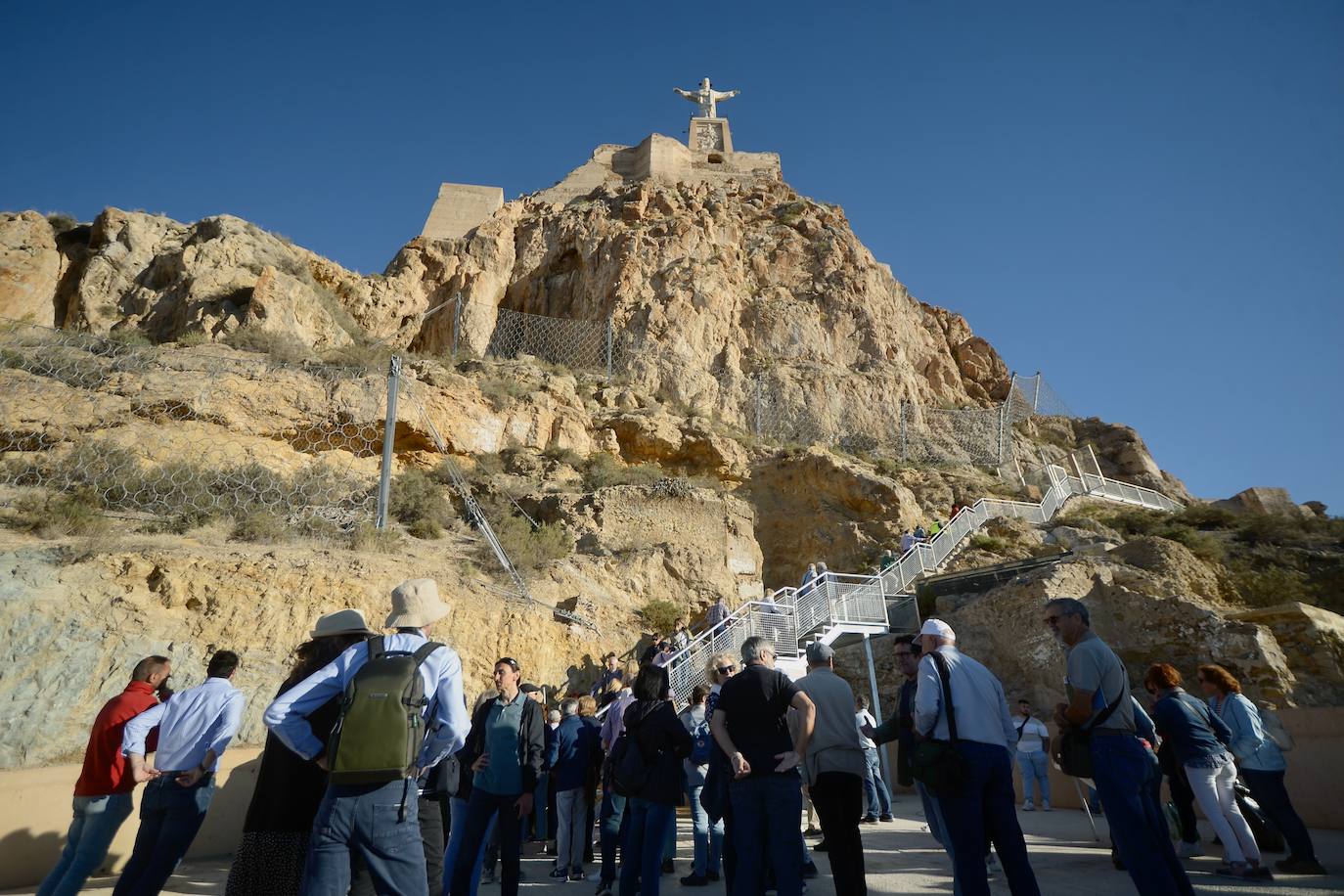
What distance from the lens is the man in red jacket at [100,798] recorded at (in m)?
4.37

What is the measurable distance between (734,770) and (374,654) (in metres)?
1.98

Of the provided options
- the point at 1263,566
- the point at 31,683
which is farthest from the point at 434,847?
the point at 1263,566

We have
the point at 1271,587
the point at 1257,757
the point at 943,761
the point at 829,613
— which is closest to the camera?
the point at 943,761

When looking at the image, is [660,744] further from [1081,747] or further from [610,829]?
[1081,747]

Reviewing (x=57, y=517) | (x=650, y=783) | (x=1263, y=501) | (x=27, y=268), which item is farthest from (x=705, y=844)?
(x=1263, y=501)

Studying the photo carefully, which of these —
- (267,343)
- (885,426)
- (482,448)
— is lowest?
(482,448)

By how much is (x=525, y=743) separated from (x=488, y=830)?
59 cm

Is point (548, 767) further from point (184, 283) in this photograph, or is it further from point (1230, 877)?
point (184, 283)

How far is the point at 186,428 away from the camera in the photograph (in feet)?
50.3

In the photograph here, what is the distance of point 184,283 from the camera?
74.0ft

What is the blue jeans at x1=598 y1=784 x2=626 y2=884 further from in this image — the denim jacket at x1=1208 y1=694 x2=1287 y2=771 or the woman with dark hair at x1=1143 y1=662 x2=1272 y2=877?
the denim jacket at x1=1208 y1=694 x2=1287 y2=771

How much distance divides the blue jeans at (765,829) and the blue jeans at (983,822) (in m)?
0.78

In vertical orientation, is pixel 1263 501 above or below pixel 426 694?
above

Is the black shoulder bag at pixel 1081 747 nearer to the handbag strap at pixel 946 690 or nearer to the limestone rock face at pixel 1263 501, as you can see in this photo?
the handbag strap at pixel 946 690
